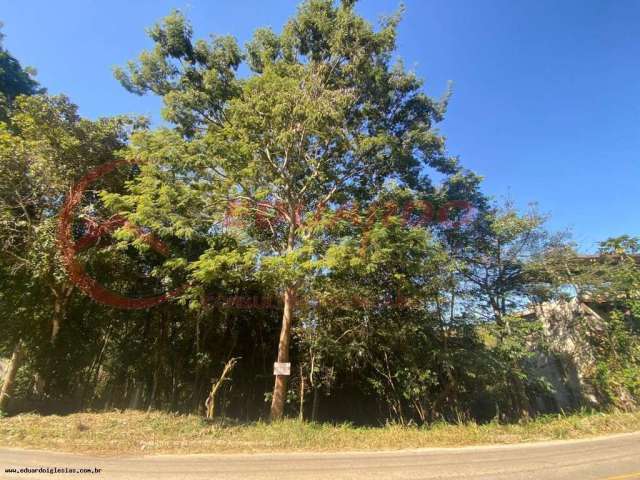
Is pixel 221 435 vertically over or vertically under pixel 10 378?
under

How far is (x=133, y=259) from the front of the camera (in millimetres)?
9836

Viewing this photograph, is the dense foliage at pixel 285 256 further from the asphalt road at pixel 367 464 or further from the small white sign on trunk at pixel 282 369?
the asphalt road at pixel 367 464

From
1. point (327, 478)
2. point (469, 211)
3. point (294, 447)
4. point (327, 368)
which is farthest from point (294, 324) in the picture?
point (469, 211)

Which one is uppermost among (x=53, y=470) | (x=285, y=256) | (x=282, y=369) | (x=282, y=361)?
(x=285, y=256)

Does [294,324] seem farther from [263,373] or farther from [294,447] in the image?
[294,447]

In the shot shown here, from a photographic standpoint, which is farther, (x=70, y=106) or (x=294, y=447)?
(x=70, y=106)

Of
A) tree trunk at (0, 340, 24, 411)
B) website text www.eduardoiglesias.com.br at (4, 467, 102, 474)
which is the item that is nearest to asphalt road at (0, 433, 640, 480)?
website text www.eduardoiglesias.com.br at (4, 467, 102, 474)

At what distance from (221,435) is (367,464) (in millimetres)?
3184

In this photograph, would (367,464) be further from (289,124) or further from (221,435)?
(289,124)

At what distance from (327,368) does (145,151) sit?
25.8ft

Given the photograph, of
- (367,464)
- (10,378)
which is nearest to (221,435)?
(367,464)

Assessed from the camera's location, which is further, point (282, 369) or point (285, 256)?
point (282, 369)

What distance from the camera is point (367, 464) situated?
16.4ft

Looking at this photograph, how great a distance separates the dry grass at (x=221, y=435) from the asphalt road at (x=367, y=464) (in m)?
0.46
